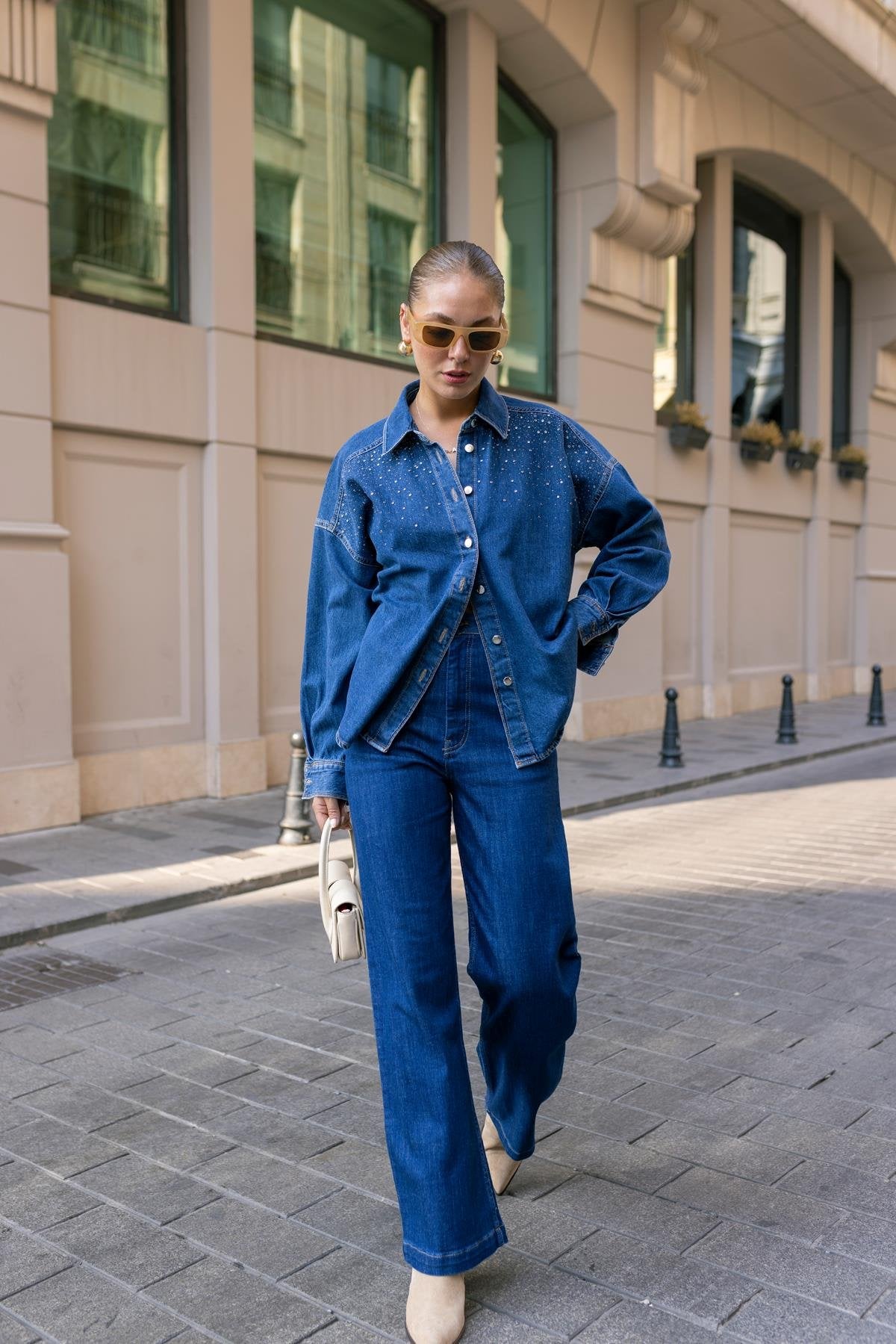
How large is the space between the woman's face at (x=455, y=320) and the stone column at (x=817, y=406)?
16.7m

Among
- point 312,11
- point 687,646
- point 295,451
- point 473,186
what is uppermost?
point 312,11

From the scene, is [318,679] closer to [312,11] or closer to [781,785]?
[781,785]

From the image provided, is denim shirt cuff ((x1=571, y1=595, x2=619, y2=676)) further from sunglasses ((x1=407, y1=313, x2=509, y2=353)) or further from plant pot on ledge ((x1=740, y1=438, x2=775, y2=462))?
plant pot on ledge ((x1=740, y1=438, x2=775, y2=462))

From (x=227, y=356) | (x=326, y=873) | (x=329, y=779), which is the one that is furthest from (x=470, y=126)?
(x=326, y=873)

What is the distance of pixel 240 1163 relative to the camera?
11.2ft

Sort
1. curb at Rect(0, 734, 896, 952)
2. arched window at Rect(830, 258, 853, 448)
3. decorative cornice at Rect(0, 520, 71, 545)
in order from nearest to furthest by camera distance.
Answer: curb at Rect(0, 734, 896, 952)
decorative cornice at Rect(0, 520, 71, 545)
arched window at Rect(830, 258, 853, 448)

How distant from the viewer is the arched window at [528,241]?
44.2ft

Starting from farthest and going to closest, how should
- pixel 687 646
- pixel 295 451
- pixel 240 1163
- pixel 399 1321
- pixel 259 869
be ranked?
pixel 687 646, pixel 295 451, pixel 259 869, pixel 240 1163, pixel 399 1321

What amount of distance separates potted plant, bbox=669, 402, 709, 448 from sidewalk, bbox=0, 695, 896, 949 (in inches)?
171

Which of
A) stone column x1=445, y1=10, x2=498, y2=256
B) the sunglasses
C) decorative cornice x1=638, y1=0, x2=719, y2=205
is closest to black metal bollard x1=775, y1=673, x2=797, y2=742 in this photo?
decorative cornice x1=638, y1=0, x2=719, y2=205

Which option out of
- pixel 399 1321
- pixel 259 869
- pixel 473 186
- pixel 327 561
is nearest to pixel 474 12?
pixel 473 186

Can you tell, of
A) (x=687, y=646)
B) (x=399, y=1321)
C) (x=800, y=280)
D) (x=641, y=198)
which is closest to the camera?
(x=399, y=1321)

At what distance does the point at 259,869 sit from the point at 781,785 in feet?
18.0

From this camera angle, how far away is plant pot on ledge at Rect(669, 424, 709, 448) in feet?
50.2
